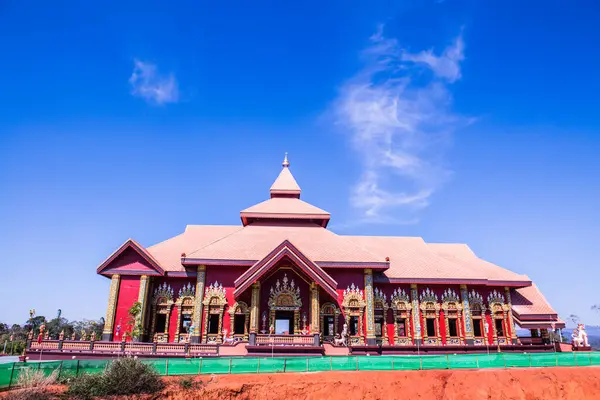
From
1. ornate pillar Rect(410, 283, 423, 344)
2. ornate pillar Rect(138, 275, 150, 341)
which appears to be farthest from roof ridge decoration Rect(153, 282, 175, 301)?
ornate pillar Rect(410, 283, 423, 344)

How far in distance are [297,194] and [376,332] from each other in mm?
12616

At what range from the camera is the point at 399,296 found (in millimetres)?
28109

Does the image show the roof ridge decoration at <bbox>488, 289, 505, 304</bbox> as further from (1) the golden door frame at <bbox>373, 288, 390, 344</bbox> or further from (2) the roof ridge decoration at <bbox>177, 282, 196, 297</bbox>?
(2) the roof ridge decoration at <bbox>177, 282, 196, 297</bbox>

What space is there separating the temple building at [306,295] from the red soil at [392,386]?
4870 mm

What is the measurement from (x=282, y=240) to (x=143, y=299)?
30.2 ft

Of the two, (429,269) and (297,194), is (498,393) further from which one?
(297,194)

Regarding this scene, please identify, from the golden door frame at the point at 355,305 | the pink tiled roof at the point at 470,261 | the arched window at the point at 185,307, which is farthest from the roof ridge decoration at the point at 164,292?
the pink tiled roof at the point at 470,261

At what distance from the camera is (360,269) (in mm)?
27078

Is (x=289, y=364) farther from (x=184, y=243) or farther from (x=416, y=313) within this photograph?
(x=184, y=243)

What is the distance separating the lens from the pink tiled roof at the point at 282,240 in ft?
86.5

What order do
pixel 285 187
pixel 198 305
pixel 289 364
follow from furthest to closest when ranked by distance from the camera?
pixel 285 187 < pixel 198 305 < pixel 289 364

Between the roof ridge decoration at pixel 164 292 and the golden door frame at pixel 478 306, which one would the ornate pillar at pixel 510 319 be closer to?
the golden door frame at pixel 478 306

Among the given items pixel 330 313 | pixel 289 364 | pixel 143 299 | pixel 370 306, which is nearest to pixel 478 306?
Answer: pixel 370 306

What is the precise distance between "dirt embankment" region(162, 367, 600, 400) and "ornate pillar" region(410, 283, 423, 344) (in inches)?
333
